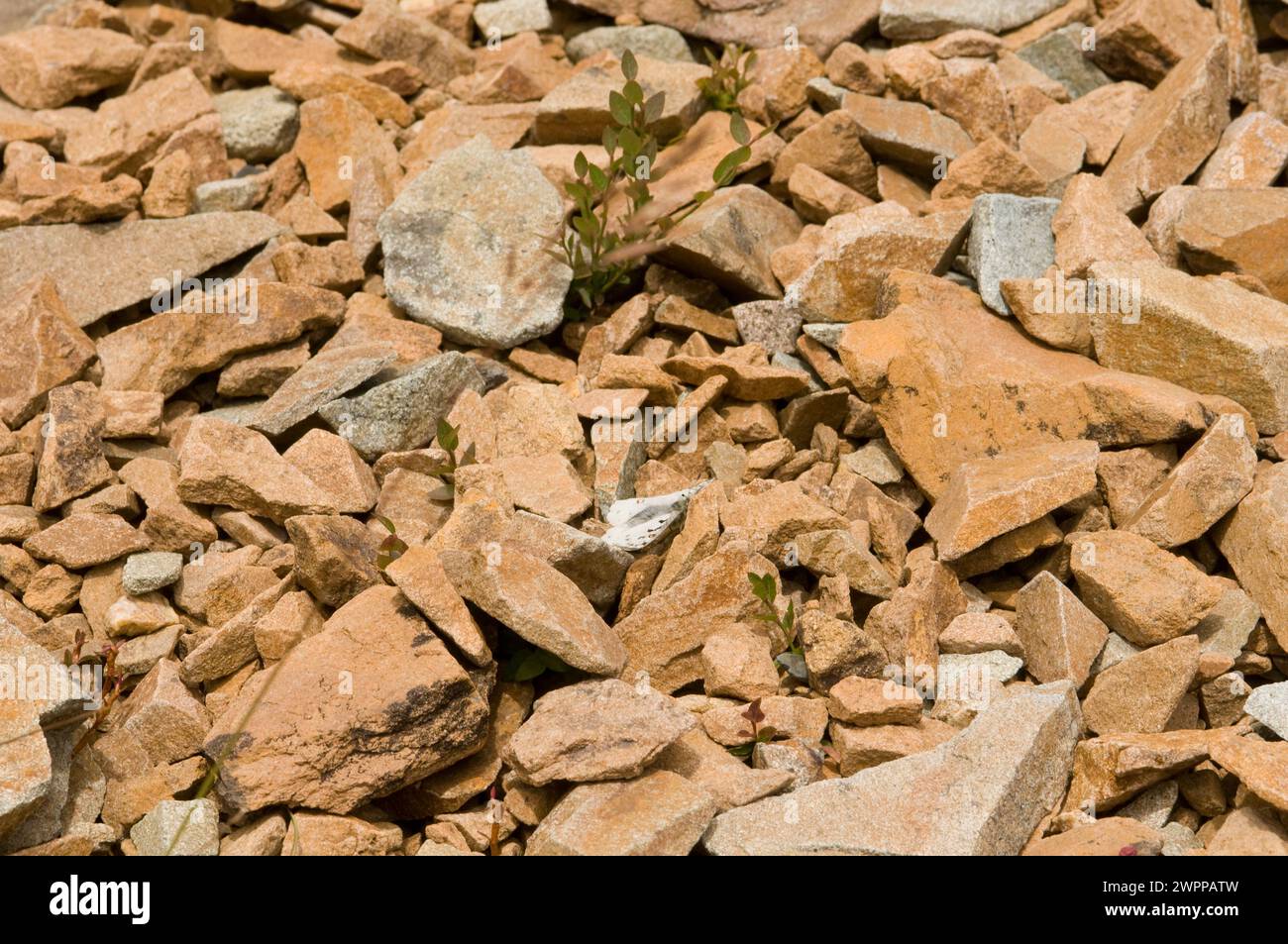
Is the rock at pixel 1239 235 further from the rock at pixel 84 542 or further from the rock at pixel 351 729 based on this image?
the rock at pixel 84 542

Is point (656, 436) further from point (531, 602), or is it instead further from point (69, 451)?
point (69, 451)

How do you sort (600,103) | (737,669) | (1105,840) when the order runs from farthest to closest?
(600,103) → (737,669) → (1105,840)

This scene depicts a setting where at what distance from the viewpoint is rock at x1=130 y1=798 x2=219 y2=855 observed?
3467 millimetres

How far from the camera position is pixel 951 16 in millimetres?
6512

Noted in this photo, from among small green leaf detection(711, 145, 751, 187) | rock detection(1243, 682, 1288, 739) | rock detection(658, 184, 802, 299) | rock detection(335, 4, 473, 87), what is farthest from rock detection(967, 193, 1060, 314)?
rock detection(335, 4, 473, 87)

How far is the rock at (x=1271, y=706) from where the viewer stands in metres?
3.60

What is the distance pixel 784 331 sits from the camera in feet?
17.2

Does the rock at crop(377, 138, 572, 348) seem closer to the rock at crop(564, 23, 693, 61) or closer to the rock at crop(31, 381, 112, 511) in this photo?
the rock at crop(31, 381, 112, 511)

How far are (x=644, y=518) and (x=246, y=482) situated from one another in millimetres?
1378

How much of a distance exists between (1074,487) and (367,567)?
231 centimetres

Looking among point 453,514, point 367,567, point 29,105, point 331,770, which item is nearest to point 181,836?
point 331,770

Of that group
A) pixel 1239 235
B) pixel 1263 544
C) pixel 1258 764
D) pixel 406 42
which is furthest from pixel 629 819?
pixel 406 42

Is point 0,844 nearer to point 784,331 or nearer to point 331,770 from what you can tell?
point 331,770

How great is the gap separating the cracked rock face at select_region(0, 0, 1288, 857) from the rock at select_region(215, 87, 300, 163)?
0.02 metres
